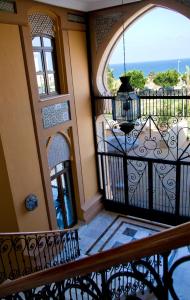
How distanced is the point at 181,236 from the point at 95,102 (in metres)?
5.95

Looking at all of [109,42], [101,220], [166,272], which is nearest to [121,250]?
[166,272]

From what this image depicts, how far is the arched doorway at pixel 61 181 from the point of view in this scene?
5.59 metres

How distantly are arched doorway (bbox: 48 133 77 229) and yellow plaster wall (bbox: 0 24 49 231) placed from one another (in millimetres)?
648

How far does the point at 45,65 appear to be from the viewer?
5281 millimetres

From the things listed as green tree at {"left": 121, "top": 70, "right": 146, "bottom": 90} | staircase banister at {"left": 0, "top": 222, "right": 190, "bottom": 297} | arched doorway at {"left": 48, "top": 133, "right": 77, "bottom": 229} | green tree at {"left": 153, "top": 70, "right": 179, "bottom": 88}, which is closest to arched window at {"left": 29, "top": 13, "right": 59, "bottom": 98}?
arched doorway at {"left": 48, "top": 133, "right": 77, "bottom": 229}

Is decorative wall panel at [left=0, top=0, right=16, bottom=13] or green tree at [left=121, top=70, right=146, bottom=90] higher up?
decorative wall panel at [left=0, top=0, right=16, bottom=13]

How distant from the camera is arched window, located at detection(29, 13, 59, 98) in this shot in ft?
16.2

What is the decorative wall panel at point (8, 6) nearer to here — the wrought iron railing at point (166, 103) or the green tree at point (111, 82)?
the wrought iron railing at point (166, 103)

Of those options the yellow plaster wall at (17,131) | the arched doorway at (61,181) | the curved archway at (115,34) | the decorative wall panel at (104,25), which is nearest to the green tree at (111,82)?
the curved archway at (115,34)

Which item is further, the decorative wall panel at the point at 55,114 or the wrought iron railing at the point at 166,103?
the wrought iron railing at the point at 166,103

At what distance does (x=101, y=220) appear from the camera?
6.84 meters

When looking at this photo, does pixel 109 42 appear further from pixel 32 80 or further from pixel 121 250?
pixel 121 250

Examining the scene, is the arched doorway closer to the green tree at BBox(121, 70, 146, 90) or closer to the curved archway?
the curved archway

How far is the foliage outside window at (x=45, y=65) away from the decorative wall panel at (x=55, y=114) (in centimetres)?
29
